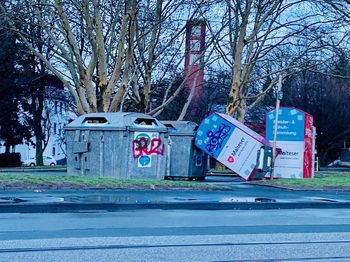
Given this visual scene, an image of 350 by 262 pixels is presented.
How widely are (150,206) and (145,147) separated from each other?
7184 millimetres

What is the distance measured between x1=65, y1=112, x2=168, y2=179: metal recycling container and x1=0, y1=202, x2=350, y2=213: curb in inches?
256

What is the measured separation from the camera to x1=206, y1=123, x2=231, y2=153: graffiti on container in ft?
75.3

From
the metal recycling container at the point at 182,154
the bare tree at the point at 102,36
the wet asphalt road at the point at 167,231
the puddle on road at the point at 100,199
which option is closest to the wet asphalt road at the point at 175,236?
the wet asphalt road at the point at 167,231

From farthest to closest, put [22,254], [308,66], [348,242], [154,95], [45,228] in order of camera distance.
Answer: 1. [154,95]
2. [308,66]
3. [45,228]
4. [348,242]
5. [22,254]

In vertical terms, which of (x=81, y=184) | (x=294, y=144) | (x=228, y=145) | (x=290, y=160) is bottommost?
(x=81, y=184)

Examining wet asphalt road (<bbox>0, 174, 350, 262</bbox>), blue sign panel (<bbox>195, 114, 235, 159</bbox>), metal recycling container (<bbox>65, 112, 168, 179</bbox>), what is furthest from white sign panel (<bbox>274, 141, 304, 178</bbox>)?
wet asphalt road (<bbox>0, 174, 350, 262</bbox>)

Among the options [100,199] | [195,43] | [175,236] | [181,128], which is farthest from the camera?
[195,43]

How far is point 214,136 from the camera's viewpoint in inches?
905

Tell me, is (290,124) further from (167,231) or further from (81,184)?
(167,231)

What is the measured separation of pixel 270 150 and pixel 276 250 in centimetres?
1404

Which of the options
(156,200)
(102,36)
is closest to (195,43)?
(102,36)

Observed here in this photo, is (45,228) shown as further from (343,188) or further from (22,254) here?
(343,188)

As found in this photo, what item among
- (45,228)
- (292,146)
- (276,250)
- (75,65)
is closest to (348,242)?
(276,250)

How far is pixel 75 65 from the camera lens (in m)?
31.8
